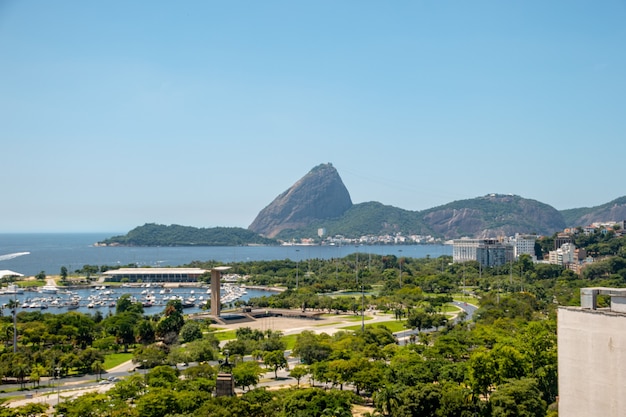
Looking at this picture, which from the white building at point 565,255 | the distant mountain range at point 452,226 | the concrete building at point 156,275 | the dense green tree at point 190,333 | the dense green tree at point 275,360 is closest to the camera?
the dense green tree at point 275,360

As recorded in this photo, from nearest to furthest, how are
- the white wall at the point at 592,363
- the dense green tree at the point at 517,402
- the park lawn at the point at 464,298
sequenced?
1. the white wall at the point at 592,363
2. the dense green tree at the point at 517,402
3. the park lawn at the point at 464,298

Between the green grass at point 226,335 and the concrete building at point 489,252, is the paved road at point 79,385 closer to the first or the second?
the green grass at point 226,335

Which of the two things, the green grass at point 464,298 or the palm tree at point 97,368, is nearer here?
the palm tree at point 97,368

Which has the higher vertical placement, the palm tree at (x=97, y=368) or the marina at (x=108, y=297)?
the palm tree at (x=97, y=368)

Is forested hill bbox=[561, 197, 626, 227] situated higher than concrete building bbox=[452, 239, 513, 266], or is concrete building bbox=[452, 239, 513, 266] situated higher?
forested hill bbox=[561, 197, 626, 227]

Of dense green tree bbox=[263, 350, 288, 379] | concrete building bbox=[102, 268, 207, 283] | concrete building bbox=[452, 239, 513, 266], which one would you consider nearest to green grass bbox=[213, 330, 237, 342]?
dense green tree bbox=[263, 350, 288, 379]

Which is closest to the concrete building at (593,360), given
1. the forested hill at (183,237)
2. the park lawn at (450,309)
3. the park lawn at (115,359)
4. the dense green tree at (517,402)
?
the dense green tree at (517,402)

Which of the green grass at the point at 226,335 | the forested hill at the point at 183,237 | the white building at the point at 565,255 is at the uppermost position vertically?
the forested hill at the point at 183,237

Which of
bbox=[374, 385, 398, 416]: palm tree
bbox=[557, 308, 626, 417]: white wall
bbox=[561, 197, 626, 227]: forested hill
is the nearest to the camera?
bbox=[557, 308, 626, 417]: white wall

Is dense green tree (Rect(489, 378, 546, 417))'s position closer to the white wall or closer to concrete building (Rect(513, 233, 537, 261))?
the white wall
